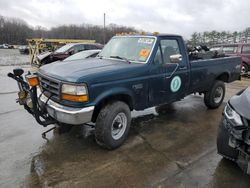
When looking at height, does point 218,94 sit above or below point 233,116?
below

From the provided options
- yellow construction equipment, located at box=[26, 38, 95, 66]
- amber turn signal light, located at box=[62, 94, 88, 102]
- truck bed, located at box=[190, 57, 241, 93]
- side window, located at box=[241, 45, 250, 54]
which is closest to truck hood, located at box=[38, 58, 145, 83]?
amber turn signal light, located at box=[62, 94, 88, 102]

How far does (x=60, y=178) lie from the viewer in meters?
2.96

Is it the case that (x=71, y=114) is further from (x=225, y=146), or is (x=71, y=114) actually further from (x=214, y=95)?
(x=214, y=95)

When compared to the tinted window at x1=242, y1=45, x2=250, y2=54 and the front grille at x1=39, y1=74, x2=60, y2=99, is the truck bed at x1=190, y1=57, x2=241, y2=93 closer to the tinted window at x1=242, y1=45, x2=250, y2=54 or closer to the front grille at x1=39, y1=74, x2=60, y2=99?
the front grille at x1=39, y1=74, x2=60, y2=99

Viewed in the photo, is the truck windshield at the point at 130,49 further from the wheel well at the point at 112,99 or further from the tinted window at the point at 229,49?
the tinted window at the point at 229,49

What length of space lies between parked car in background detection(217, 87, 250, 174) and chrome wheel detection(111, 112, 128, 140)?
1.53 metres

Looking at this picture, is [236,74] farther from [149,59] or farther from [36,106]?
[36,106]

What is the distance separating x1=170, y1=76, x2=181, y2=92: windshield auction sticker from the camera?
4.47m

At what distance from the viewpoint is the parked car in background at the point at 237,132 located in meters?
2.56

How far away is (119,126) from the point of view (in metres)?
3.78

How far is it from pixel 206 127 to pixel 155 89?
1.54 metres

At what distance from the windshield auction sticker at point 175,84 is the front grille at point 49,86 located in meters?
2.27

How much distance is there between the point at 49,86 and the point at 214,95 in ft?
13.9

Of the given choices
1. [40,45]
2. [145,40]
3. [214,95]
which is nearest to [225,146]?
[145,40]
